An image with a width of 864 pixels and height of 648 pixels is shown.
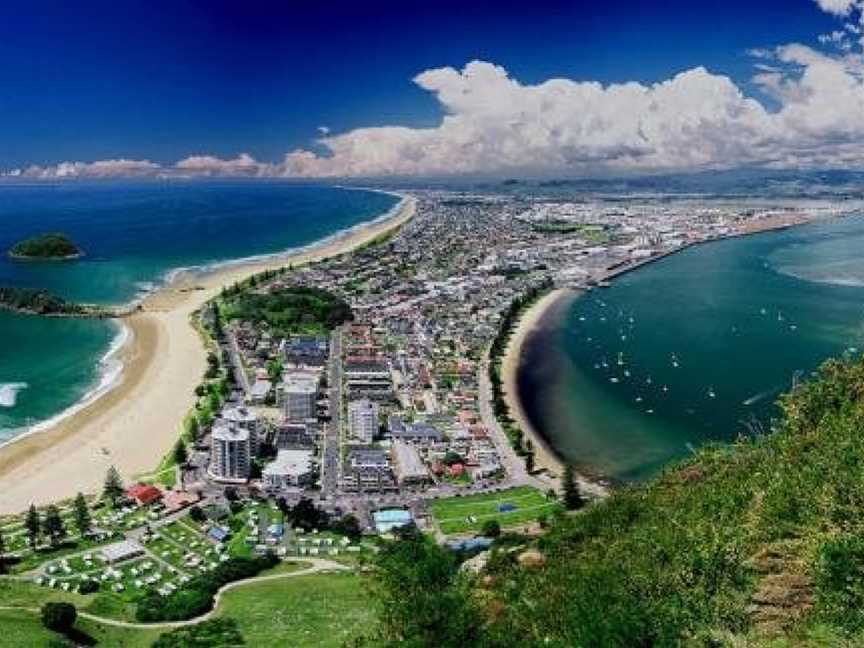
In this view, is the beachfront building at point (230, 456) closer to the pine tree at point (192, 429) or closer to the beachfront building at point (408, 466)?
the pine tree at point (192, 429)

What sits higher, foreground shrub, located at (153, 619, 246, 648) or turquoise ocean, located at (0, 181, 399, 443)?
turquoise ocean, located at (0, 181, 399, 443)

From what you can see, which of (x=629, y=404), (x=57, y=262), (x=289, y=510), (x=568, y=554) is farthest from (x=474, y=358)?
(x=57, y=262)

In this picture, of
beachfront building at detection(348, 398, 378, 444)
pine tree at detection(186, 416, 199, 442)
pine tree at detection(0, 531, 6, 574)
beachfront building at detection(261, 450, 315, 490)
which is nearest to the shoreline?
beachfront building at detection(348, 398, 378, 444)

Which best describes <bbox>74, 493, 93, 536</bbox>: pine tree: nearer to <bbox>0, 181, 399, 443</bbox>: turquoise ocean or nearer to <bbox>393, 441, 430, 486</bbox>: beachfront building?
<bbox>0, 181, 399, 443</bbox>: turquoise ocean

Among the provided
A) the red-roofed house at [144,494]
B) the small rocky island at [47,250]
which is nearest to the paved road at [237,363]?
the red-roofed house at [144,494]

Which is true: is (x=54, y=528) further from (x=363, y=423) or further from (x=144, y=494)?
(x=363, y=423)

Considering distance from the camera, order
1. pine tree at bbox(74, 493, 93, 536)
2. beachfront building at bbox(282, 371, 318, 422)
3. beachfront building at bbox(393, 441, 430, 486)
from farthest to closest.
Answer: beachfront building at bbox(282, 371, 318, 422), beachfront building at bbox(393, 441, 430, 486), pine tree at bbox(74, 493, 93, 536)
